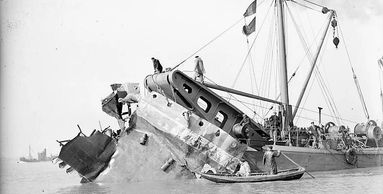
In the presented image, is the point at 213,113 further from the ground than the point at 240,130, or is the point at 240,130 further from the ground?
the point at 213,113

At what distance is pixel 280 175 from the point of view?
16312 mm

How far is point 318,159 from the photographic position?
22.4 m

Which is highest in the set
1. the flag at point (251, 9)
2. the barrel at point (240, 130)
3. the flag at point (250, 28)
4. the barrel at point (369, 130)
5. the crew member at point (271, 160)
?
the flag at point (251, 9)

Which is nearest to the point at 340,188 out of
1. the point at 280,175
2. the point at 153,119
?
the point at 280,175

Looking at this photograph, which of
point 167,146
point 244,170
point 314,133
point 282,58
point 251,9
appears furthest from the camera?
point 282,58

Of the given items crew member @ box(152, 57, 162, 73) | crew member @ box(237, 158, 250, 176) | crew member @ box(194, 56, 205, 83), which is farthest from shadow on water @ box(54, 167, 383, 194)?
crew member @ box(152, 57, 162, 73)

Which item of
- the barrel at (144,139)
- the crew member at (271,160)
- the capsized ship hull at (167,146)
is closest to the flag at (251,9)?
the capsized ship hull at (167,146)

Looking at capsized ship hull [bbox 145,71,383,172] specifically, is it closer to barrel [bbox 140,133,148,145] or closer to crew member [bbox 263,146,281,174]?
crew member [bbox 263,146,281,174]

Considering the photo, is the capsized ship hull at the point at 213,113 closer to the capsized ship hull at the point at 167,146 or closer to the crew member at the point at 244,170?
the capsized ship hull at the point at 167,146

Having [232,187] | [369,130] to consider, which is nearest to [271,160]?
[232,187]

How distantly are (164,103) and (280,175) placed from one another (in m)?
5.51

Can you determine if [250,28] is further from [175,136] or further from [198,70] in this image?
[175,136]

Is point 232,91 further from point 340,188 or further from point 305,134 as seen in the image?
point 340,188

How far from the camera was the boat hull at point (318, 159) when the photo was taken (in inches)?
766
